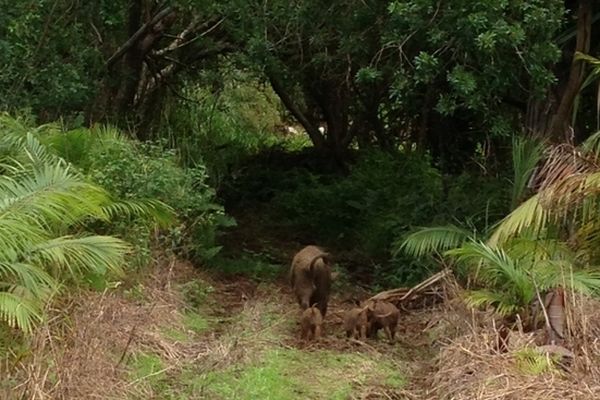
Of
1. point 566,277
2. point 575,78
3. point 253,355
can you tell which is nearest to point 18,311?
point 253,355

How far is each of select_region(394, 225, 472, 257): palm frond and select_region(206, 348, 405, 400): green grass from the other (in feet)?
5.32

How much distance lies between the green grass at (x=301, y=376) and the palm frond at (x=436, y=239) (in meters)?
1.62

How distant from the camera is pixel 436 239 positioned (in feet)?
27.2

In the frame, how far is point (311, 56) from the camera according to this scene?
1037 cm

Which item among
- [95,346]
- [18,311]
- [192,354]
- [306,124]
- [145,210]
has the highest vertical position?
[306,124]

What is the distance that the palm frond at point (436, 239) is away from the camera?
8289 millimetres

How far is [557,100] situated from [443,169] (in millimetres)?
4098

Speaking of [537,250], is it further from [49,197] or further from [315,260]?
[49,197]

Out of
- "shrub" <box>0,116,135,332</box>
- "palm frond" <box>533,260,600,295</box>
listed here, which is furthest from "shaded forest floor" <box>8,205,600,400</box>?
"shrub" <box>0,116,135,332</box>

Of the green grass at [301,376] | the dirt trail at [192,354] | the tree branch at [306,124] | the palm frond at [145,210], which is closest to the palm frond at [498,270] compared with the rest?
the dirt trail at [192,354]

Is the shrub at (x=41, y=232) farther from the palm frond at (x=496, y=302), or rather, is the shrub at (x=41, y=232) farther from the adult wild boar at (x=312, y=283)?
the palm frond at (x=496, y=302)

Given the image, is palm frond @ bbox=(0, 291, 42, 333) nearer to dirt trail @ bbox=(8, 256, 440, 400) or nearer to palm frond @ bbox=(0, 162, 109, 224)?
dirt trail @ bbox=(8, 256, 440, 400)

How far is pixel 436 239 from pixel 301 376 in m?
2.33

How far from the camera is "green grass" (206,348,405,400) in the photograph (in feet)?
19.9
